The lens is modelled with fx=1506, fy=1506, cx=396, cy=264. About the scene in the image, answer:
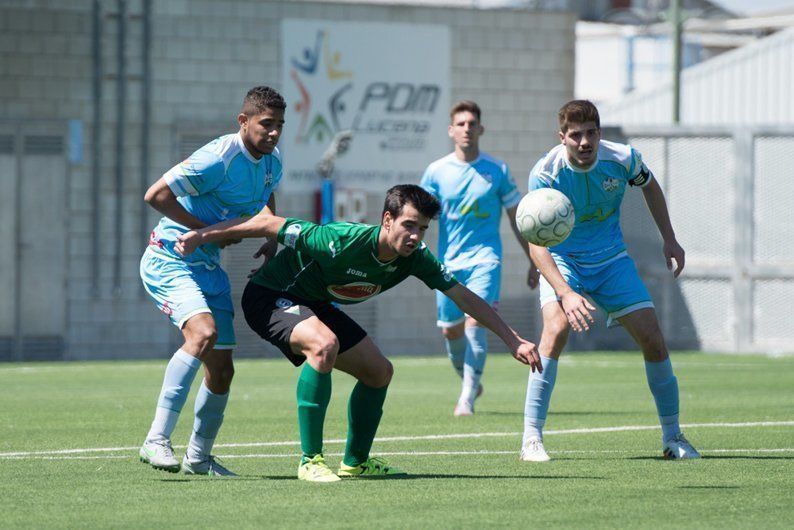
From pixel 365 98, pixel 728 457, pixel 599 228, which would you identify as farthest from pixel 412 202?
pixel 365 98

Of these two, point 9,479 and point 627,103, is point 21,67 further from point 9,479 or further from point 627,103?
point 627,103

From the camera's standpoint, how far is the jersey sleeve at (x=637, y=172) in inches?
370

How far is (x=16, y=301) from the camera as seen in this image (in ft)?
72.5

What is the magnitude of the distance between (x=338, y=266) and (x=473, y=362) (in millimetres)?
5280

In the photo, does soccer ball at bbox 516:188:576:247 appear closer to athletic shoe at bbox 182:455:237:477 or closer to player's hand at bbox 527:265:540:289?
athletic shoe at bbox 182:455:237:477

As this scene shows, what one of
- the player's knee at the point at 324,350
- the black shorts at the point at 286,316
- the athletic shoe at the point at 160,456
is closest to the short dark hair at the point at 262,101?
the black shorts at the point at 286,316

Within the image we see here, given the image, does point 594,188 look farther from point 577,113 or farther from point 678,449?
point 678,449

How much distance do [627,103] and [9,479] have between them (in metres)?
32.4

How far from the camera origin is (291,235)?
801cm

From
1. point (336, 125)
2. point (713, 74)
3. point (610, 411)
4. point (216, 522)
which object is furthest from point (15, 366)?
point (713, 74)

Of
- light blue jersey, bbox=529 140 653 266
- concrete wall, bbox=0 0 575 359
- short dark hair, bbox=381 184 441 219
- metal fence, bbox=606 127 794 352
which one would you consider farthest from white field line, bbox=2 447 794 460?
metal fence, bbox=606 127 794 352

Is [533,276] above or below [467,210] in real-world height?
below

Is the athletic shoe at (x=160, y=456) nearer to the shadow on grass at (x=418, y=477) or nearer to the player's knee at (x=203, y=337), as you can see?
the shadow on grass at (x=418, y=477)

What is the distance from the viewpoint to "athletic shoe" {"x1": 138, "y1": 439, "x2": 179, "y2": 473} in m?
8.08
